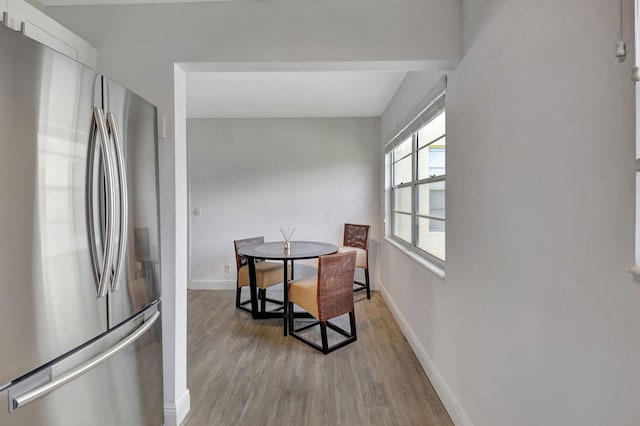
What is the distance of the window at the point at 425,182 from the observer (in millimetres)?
2260

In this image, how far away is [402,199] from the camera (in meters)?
3.51

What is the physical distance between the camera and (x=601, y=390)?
2.58 feet

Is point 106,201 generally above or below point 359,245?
above

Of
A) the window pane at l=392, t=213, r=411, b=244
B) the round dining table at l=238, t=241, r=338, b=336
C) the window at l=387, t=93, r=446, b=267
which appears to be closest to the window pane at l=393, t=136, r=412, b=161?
the window at l=387, t=93, r=446, b=267

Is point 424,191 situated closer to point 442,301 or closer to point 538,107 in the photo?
point 442,301

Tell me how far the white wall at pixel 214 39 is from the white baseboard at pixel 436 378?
159cm

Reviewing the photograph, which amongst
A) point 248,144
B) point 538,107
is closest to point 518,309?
point 538,107

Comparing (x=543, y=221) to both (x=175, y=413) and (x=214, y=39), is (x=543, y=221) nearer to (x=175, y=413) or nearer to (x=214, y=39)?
(x=214, y=39)

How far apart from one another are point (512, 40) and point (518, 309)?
106 cm

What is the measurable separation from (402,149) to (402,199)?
0.58 meters

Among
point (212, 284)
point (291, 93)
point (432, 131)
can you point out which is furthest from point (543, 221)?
point (212, 284)

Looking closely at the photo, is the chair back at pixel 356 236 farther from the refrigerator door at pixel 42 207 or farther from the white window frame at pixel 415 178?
the refrigerator door at pixel 42 207

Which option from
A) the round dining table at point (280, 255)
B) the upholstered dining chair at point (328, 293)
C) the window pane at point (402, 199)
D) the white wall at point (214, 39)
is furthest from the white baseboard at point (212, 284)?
the white wall at point (214, 39)

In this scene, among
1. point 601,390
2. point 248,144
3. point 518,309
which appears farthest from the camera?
point 248,144
